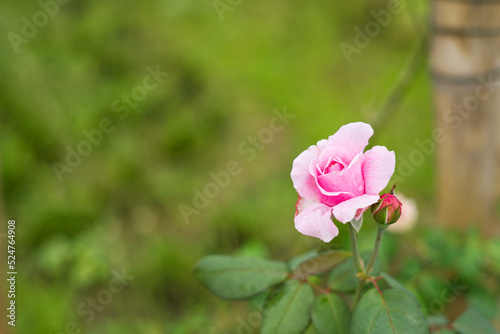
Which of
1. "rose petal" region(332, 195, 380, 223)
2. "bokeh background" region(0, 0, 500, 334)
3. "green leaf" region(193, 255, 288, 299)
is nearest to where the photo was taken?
"rose petal" region(332, 195, 380, 223)

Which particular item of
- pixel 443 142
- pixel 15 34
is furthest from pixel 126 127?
pixel 443 142

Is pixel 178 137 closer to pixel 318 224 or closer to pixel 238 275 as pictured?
pixel 238 275

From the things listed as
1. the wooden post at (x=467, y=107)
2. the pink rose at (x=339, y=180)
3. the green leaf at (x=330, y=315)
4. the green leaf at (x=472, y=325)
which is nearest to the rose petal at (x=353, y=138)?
the pink rose at (x=339, y=180)

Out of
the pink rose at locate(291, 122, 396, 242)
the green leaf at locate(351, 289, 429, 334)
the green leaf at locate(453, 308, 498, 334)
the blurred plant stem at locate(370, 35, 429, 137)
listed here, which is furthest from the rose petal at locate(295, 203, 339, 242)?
the blurred plant stem at locate(370, 35, 429, 137)

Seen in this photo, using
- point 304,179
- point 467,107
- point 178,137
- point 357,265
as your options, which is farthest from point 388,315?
point 178,137

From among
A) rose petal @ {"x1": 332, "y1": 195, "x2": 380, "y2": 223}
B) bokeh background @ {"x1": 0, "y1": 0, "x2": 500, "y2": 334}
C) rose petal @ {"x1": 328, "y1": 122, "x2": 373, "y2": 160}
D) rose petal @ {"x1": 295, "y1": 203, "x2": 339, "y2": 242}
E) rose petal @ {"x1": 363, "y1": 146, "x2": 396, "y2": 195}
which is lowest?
bokeh background @ {"x1": 0, "y1": 0, "x2": 500, "y2": 334}

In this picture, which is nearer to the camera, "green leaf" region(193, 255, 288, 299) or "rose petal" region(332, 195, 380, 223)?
"rose petal" region(332, 195, 380, 223)

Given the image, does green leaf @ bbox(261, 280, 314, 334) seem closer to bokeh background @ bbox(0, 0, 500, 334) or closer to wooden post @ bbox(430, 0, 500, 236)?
bokeh background @ bbox(0, 0, 500, 334)
